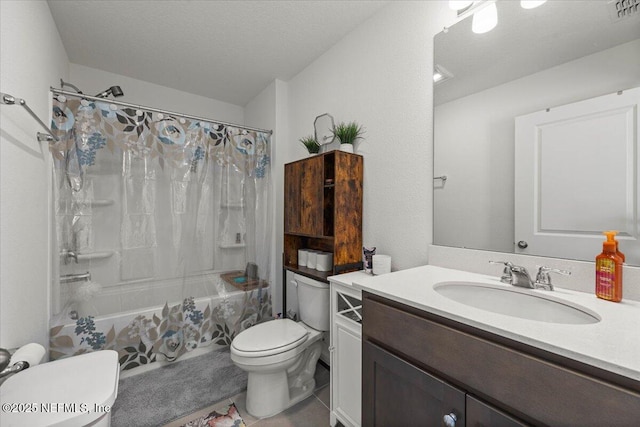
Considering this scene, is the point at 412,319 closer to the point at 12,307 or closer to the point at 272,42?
the point at 12,307

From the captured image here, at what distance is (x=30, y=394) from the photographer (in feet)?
3.07

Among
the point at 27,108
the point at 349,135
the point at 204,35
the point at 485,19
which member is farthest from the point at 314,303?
the point at 204,35

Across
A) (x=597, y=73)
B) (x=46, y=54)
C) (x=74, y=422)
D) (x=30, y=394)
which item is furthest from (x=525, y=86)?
(x=46, y=54)

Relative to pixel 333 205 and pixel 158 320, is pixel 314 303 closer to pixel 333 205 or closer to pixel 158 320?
pixel 333 205

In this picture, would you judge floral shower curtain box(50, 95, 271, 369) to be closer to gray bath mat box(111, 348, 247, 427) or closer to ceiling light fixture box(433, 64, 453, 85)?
gray bath mat box(111, 348, 247, 427)

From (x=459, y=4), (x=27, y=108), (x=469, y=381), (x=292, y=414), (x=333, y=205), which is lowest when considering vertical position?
(x=292, y=414)

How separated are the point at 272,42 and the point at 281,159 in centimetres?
96

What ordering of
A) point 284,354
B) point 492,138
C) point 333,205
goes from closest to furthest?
1. point 492,138
2. point 284,354
3. point 333,205

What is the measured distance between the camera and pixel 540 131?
3.42 feet

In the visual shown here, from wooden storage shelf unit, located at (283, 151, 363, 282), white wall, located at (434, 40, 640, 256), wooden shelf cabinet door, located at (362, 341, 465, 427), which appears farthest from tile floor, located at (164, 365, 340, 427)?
white wall, located at (434, 40, 640, 256)

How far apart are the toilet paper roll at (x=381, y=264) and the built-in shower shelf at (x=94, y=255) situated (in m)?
1.88

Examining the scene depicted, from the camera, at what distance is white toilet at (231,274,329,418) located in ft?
4.73

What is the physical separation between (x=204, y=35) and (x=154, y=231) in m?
1.51

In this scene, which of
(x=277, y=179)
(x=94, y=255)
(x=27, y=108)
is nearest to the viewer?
(x=27, y=108)
